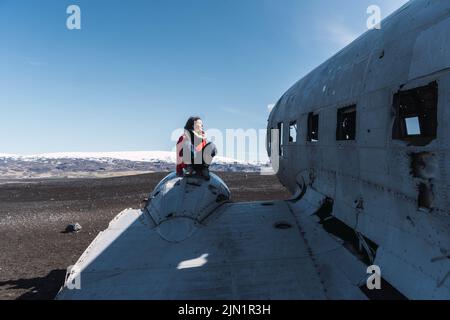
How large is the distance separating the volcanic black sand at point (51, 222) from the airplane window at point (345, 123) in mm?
10085

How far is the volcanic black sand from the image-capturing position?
39.8 feet

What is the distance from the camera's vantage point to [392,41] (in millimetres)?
5816

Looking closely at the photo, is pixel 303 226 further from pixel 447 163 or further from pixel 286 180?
pixel 286 180

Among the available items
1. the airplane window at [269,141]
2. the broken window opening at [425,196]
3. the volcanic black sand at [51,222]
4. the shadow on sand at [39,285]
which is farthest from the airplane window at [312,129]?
the volcanic black sand at [51,222]

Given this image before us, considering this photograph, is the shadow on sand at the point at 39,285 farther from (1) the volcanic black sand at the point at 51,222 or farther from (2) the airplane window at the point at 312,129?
(2) the airplane window at the point at 312,129

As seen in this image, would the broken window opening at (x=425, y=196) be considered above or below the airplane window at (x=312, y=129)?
below

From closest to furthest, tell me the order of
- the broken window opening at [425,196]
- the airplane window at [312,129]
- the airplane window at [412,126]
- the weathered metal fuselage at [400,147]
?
1. the weathered metal fuselage at [400,147]
2. the broken window opening at [425,196]
3. the airplane window at [412,126]
4. the airplane window at [312,129]

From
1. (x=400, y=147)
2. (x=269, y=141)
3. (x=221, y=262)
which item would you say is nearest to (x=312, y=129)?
(x=400, y=147)

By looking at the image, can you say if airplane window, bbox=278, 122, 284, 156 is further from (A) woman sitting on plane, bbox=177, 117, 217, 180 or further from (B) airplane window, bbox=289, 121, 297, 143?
(A) woman sitting on plane, bbox=177, 117, 217, 180

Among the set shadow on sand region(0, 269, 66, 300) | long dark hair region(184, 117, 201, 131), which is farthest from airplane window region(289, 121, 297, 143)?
shadow on sand region(0, 269, 66, 300)

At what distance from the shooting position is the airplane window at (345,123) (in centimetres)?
757

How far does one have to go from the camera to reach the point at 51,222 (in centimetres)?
2136
